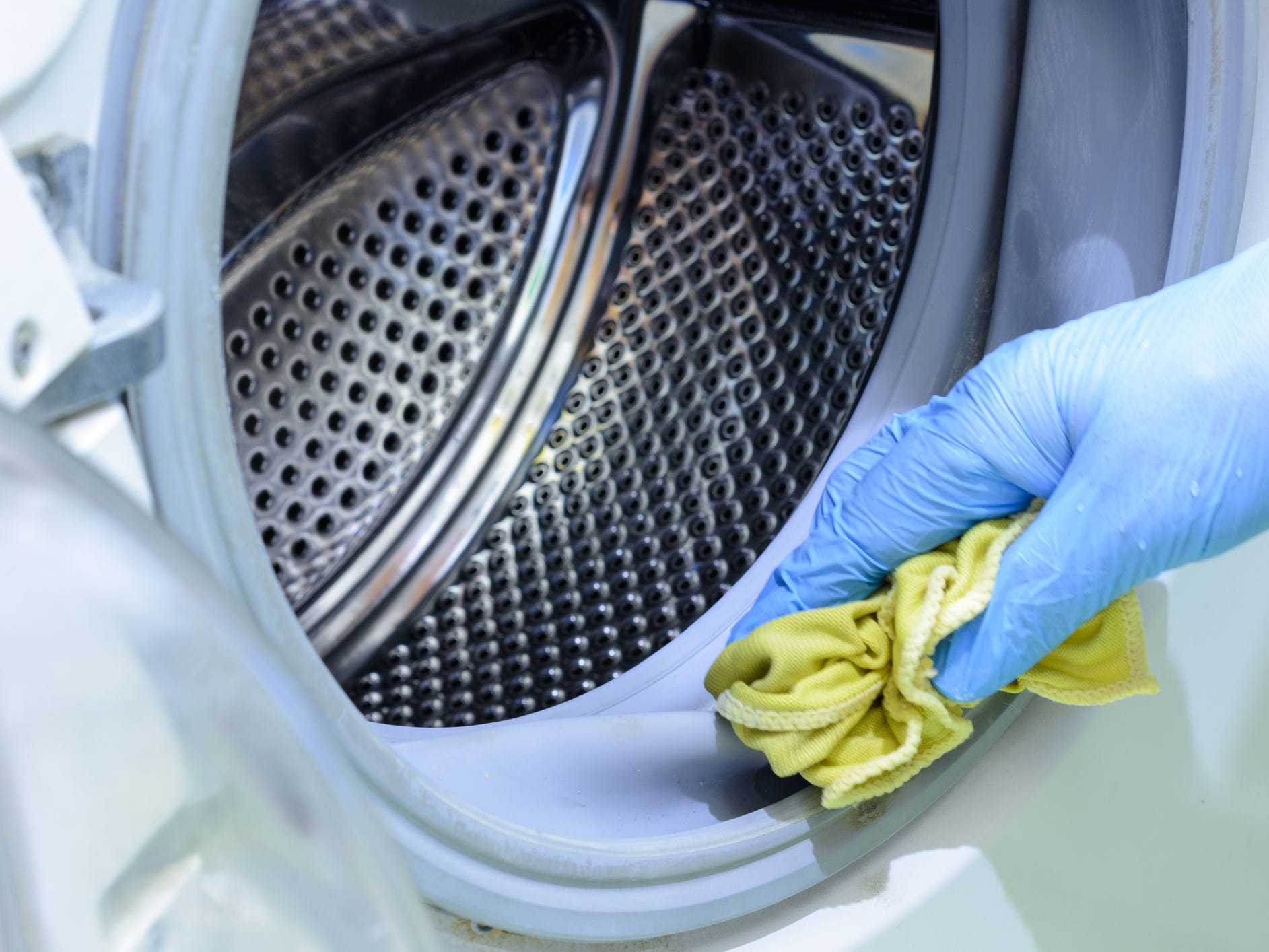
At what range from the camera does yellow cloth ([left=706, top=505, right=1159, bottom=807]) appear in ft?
1.87

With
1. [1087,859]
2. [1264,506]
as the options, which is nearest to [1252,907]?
[1087,859]

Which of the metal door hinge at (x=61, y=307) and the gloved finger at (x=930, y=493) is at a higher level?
the metal door hinge at (x=61, y=307)

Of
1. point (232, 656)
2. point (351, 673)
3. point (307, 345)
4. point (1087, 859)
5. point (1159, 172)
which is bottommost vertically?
point (351, 673)

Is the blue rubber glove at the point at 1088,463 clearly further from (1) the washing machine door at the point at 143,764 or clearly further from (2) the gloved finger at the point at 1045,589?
(1) the washing machine door at the point at 143,764

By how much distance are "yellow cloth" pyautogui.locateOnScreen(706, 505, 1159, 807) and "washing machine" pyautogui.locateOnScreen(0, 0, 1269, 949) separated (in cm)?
4

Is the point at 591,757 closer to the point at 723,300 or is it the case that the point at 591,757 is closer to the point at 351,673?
the point at 351,673

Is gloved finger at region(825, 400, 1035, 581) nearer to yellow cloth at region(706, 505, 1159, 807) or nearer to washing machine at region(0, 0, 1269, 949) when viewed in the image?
yellow cloth at region(706, 505, 1159, 807)

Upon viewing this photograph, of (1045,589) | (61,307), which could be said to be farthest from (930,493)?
(61,307)

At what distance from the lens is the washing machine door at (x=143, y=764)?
22cm

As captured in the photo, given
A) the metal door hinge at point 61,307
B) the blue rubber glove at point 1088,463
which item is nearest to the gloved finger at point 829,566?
the blue rubber glove at point 1088,463

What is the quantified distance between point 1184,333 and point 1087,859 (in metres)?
0.33

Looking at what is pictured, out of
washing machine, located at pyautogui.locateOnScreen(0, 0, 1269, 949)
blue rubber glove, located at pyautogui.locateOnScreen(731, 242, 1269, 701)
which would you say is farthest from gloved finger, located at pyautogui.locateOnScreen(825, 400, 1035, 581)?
washing machine, located at pyautogui.locateOnScreen(0, 0, 1269, 949)

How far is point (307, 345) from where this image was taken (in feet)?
3.22

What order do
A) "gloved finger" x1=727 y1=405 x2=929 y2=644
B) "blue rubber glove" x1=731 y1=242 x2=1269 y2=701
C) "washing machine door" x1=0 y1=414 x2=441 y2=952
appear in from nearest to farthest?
"washing machine door" x1=0 y1=414 x2=441 y2=952 < "blue rubber glove" x1=731 y1=242 x2=1269 y2=701 < "gloved finger" x1=727 y1=405 x2=929 y2=644
